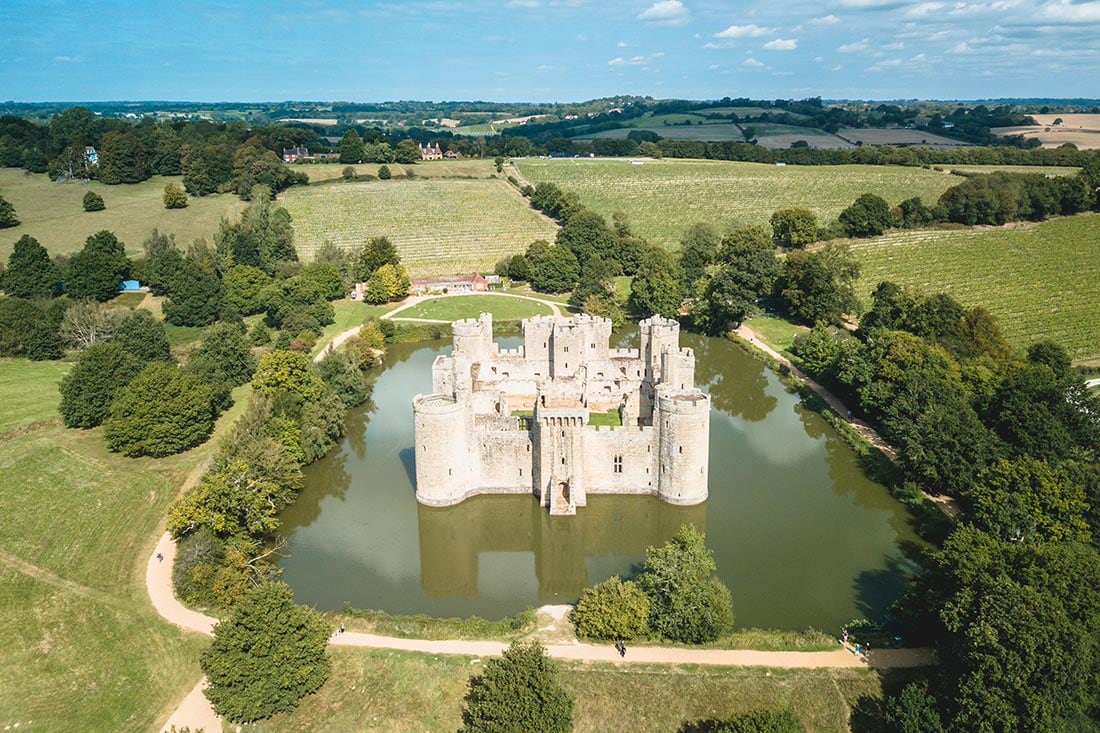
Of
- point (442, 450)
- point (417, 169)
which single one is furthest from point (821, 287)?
point (417, 169)

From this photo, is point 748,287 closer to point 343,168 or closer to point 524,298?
point 524,298

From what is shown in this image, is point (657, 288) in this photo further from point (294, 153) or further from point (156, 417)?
point (294, 153)

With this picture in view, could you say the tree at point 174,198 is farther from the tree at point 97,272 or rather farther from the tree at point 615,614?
the tree at point 615,614

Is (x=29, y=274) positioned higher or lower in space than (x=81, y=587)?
higher

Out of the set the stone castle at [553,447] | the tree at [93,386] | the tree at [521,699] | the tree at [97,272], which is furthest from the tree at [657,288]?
the tree at [97,272]

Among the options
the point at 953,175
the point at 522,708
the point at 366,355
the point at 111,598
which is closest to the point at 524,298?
the point at 366,355
